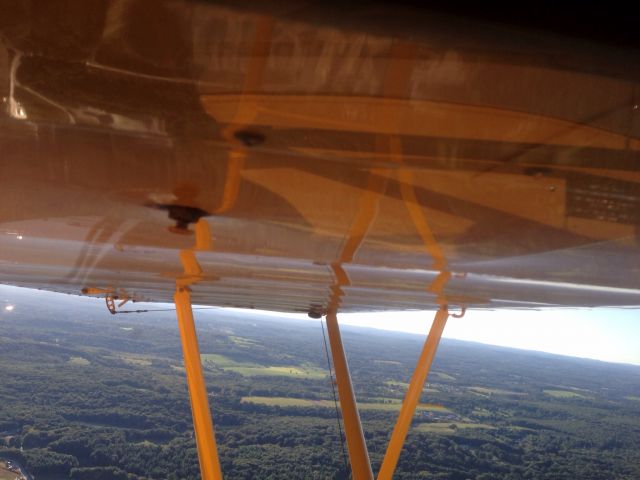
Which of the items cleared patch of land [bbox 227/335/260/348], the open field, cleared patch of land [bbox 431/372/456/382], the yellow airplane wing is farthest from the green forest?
the yellow airplane wing

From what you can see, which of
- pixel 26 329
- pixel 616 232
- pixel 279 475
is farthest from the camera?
pixel 26 329

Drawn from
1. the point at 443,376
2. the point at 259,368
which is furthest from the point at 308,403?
the point at 443,376

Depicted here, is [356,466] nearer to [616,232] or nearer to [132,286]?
[132,286]

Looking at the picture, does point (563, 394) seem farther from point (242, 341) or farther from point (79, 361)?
point (79, 361)

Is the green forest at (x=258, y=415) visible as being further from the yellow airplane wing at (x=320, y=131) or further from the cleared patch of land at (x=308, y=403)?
the yellow airplane wing at (x=320, y=131)

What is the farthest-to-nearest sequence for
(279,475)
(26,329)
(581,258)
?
(26,329) → (279,475) → (581,258)

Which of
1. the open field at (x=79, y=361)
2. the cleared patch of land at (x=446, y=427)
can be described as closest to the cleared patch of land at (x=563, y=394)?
the cleared patch of land at (x=446, y=427)

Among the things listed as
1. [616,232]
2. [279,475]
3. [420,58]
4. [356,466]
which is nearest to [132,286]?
[356,466]
